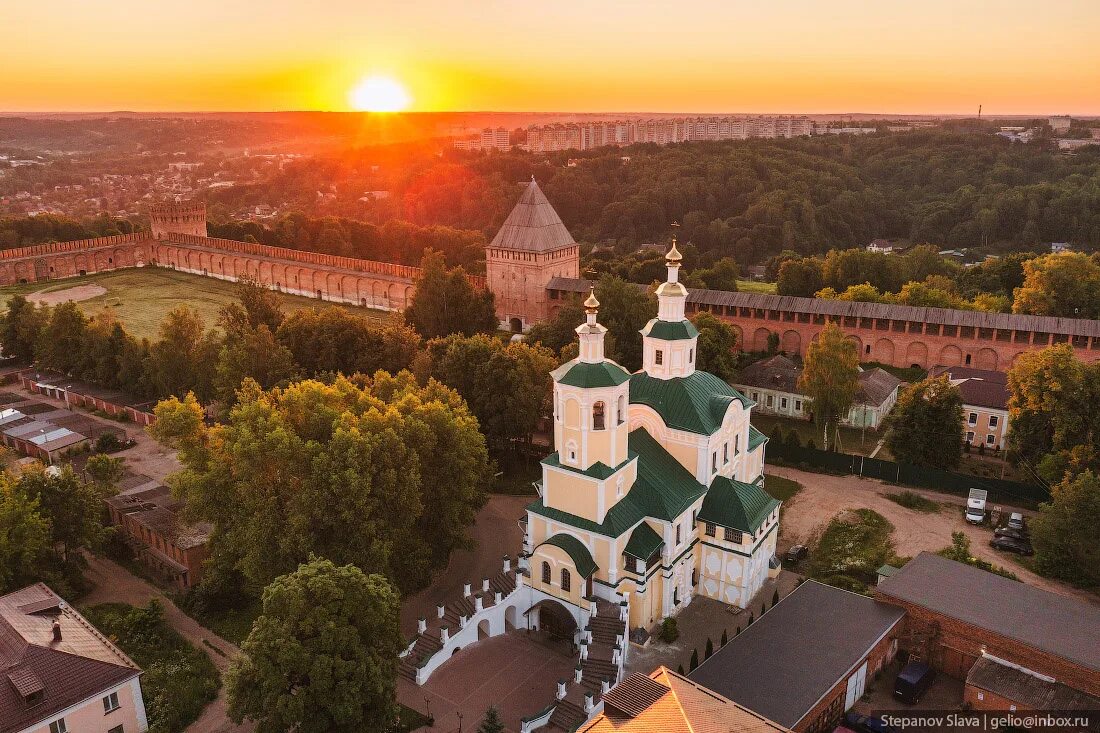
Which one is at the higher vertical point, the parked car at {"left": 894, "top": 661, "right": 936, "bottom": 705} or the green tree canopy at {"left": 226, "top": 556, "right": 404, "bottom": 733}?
the green tree canopy at {"left": 226, "top": 556, "right": 404, "bottom": 733}

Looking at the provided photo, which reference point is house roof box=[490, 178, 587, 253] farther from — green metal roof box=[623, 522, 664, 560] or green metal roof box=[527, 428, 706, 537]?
green metal roof box=[623, 522, 664, 560]

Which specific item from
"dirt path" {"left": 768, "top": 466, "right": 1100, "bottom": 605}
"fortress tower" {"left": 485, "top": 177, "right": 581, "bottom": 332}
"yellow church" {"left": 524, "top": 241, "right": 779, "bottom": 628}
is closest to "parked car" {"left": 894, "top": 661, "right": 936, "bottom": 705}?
"yellow church" {"left": 524, "top": 241, "right": 779, "bottom": 628}

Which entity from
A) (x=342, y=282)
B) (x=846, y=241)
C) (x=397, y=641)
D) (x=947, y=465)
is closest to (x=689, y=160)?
(x=846, y=241)

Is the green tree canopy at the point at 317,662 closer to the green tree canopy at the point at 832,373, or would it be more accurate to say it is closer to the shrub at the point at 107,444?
the shrub at the point at 107,444

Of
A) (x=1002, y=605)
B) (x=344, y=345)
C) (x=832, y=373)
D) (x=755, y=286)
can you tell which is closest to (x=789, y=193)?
(x=755, y=286)

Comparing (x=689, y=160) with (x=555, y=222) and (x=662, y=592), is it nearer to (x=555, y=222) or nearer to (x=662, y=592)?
(x=555, y=222)

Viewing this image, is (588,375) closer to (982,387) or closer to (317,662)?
(317,662)
